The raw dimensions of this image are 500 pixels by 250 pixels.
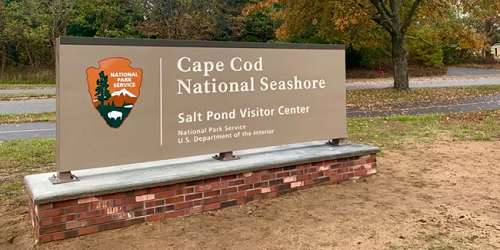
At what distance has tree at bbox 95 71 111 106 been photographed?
169 inches

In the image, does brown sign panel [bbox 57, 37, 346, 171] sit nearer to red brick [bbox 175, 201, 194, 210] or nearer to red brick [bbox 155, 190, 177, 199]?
red brick [bbox 155, 190, 177, 199]

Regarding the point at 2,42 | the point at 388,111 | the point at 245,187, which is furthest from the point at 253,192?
the point at 2,42

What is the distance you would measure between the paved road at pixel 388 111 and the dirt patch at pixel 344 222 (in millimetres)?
6198

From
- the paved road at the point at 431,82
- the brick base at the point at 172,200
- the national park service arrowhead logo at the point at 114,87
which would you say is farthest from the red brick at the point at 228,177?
the paved road at the point at 431,82

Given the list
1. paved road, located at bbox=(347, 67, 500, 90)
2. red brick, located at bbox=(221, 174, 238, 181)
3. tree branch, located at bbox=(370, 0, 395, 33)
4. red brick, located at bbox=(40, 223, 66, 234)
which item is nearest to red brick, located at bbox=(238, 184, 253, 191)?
red brick, located at bbox=(221, 174, 238, 181)

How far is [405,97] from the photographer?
1877cm

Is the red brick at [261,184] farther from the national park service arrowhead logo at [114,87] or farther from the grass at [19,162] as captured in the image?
the grass at [19,162]

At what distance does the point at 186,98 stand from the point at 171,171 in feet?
2.36

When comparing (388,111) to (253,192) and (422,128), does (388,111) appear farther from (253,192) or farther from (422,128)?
(253,192)

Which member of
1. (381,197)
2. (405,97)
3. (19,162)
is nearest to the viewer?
(381,197)

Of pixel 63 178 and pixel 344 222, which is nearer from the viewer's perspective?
pixel 63 178

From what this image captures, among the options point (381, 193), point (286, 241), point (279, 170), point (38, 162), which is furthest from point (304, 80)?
point (38, 162)

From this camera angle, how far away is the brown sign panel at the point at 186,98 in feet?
13.9

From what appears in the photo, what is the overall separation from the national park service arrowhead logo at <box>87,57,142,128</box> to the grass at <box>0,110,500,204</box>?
1661 mm
